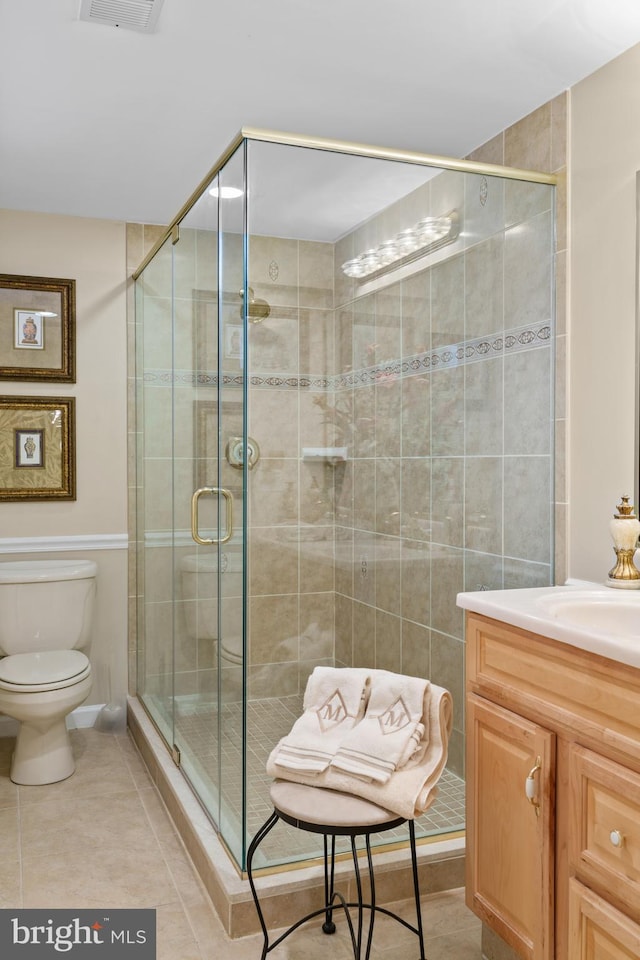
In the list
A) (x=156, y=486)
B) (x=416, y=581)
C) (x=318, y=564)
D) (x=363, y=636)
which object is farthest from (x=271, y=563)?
(x=156, y=486)

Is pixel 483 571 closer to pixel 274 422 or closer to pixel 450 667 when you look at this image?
pixel 450 667

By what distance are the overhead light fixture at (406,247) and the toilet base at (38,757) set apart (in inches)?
82.5

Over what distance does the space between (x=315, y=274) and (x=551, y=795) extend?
139 centimetres

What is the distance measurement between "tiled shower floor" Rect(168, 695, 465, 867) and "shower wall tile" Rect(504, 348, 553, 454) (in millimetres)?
1009

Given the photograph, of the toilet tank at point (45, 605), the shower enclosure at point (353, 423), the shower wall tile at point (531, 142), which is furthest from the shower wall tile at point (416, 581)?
the toilet tank at point (45, 605)

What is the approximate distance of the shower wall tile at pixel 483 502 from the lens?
2.42m

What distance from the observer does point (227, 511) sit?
229 centimetres

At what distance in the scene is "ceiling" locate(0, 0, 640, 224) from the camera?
197 cm

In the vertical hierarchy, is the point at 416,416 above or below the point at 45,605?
above

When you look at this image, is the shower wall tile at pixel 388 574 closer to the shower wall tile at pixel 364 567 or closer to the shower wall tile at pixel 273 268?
the shower wall tile at pixel 364 567

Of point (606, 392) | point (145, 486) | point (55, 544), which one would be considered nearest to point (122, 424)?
point (145, 486)

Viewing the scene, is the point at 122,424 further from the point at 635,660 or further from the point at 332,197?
the point at 635,660

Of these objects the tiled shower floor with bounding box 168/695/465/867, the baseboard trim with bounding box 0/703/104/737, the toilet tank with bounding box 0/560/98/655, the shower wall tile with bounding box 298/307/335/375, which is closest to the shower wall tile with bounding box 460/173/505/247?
the shower wall tile with bounding box 298/307/335/375

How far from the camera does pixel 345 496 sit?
7.39 feet
